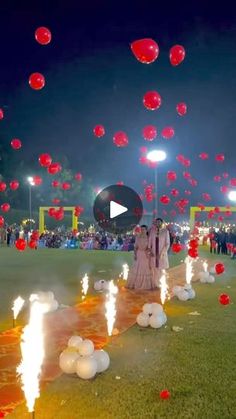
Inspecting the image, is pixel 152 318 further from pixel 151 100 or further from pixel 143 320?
pixel 151 100

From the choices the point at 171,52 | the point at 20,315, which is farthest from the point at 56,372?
the point at 171,52

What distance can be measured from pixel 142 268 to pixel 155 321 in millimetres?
4148

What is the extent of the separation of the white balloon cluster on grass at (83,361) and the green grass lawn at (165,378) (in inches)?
3.9

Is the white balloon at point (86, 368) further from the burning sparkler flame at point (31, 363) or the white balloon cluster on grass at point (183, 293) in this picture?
the white balloon cluster on grass at point (183, 293)

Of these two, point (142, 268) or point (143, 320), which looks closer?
point (143, 320)

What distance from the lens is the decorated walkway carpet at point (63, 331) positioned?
516cm

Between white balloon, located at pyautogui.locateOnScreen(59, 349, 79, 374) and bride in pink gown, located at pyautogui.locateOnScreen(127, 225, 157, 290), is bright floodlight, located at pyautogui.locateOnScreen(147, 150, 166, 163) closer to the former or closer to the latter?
bride in pink gown, located at pyautogui.locateOnScreen(127, 225, 157, 290)

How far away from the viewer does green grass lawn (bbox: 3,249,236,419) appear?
4.48 m

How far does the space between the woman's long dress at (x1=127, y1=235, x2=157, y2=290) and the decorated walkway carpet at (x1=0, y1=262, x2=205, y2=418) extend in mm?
403
